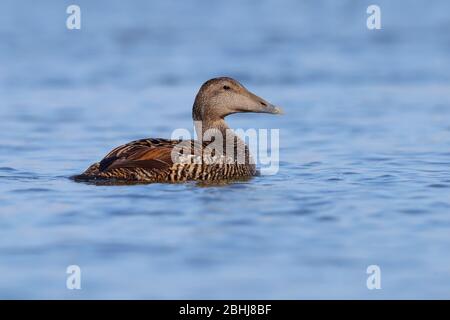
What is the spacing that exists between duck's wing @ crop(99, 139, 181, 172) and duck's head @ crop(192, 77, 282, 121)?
93cm

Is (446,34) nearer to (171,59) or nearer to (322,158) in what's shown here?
(171,59)

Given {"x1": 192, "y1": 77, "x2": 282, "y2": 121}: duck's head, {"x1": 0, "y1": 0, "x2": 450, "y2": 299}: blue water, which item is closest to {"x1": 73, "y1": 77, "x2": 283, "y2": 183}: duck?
{"x1": 192, "y1": 77, "x2": 282, "y2": 121}: duck's head

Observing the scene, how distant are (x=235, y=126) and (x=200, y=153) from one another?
570cm

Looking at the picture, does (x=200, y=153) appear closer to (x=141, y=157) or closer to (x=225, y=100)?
(x=141, y=157)

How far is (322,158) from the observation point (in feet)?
45.9

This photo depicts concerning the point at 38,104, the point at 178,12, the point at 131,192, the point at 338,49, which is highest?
the point at 178,12

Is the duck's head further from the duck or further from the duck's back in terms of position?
the duck's back

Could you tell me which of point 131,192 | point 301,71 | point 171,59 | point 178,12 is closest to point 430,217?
point 131,192

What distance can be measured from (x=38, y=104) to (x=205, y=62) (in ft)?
17.7

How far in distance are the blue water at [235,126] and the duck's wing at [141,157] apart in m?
0.30

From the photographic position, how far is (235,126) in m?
17.5

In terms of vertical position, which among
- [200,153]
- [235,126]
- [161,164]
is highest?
[235,126]

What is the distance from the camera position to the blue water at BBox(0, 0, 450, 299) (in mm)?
8320

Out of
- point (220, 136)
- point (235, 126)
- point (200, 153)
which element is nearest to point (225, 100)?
point (220, 136)
